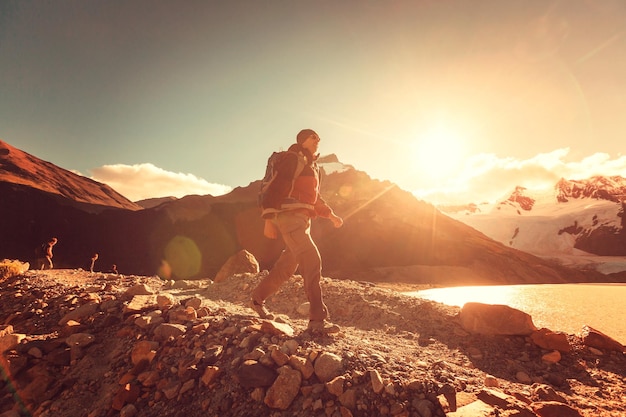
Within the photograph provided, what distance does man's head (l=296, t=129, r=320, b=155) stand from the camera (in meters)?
Result: 3.52

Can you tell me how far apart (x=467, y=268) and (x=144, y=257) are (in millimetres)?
47729

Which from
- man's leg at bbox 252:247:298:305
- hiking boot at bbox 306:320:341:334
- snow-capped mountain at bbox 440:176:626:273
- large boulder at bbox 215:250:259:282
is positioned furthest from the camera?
snow-capped mountain at bbox 440:176:626:273

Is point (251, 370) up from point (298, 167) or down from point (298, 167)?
→ down

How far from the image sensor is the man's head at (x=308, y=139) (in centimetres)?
352

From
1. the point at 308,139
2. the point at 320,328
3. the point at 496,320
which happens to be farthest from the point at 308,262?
the point at 496,320

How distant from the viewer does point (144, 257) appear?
43.5 meters

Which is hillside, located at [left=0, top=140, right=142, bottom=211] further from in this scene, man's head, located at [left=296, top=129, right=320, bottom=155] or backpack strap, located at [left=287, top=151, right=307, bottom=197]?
backpack strap, located at [left=287, top=151, right=307, bottom=197]

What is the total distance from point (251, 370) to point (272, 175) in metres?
1.92

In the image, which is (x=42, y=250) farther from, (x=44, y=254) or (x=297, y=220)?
(x=297, y=220)

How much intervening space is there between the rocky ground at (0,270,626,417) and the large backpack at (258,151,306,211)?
1241 millimetres

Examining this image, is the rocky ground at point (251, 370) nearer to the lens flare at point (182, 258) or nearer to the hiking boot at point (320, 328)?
the hiking boot at point (320, 328)

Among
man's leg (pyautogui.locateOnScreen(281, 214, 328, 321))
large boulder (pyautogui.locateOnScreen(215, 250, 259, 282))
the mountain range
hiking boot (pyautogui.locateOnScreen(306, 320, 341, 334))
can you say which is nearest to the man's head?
man's leg (pyautogui.locateOnScreen(281, 214, 328, 321))

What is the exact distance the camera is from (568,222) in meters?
83.5

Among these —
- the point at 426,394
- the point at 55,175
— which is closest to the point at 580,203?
the point at 426,394
